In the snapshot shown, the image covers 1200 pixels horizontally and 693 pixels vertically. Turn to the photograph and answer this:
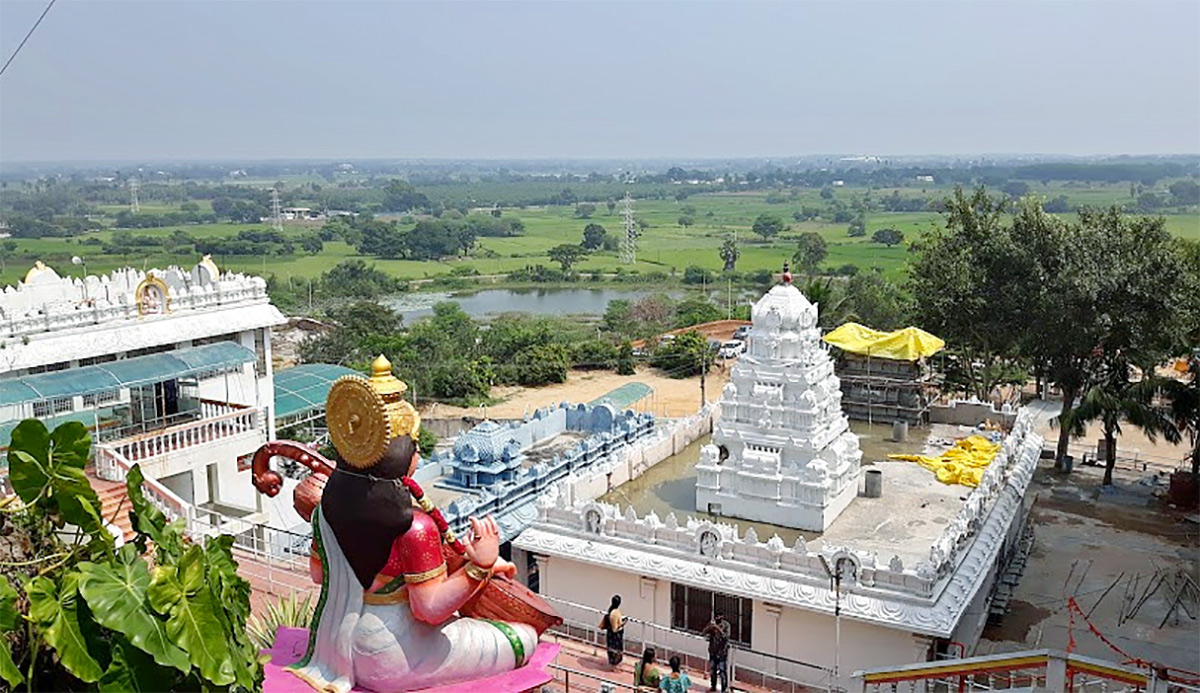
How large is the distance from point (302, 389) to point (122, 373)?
9233 millimetres

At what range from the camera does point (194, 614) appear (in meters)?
5.96

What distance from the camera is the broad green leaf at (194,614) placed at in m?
5.86

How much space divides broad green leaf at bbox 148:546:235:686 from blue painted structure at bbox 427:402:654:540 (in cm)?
1280

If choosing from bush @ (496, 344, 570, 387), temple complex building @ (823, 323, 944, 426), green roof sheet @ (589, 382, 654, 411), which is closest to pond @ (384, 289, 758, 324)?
bush @ (496, 344, 570, 387)

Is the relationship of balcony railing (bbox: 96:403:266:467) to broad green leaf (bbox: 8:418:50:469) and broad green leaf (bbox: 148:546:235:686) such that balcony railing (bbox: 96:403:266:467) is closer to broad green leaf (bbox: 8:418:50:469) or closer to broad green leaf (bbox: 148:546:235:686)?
broad green leaf (bbox: 8:418:50:469)

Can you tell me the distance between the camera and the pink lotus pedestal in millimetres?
10648

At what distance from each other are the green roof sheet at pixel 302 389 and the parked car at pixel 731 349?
925 inches

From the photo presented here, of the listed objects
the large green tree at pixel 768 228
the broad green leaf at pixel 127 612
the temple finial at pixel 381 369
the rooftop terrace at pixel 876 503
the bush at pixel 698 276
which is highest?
the temple finial at pixel 381 369

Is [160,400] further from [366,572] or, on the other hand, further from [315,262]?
[315,262]

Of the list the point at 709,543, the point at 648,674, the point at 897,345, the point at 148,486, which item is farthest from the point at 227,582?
the point at 897,345

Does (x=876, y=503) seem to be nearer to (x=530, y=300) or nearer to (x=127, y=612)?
Result: (x=127, y=612)

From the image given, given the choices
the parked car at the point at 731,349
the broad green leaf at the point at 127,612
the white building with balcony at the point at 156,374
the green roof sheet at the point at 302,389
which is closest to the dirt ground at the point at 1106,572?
the broad green leaf at the point at 127,612

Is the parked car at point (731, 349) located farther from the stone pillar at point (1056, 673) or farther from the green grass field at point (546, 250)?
the stone pillar at point (1056, 673)

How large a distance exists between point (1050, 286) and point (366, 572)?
842 inches
